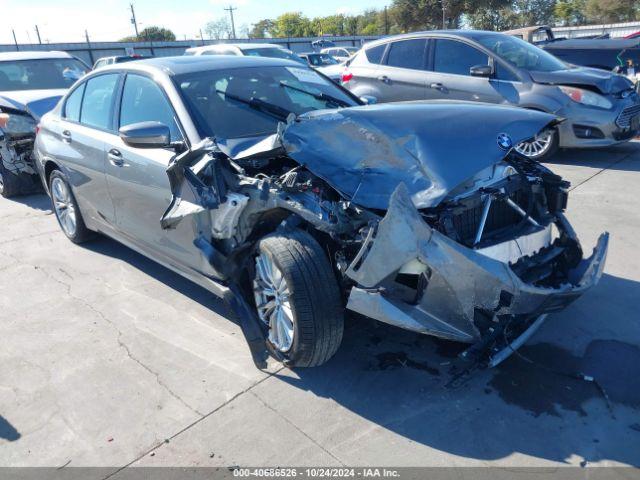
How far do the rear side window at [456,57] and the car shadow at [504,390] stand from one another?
5056mm

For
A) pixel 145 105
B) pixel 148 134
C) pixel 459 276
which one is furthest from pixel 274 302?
pixel 145 105

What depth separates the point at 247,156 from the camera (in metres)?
3.20

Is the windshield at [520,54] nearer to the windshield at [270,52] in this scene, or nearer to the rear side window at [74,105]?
the rear side window at [74,105]

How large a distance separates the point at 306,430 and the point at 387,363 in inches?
28.1

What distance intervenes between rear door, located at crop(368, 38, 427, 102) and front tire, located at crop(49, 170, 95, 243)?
5.05 metres

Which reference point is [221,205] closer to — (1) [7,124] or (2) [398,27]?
(1) [7,124]

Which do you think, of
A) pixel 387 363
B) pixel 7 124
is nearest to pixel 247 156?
pixel 387 363

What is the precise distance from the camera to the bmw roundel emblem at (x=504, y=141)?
296 centimetres

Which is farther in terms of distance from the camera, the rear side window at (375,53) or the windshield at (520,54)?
the rear side window at (375,53)

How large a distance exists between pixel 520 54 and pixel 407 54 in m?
1.70

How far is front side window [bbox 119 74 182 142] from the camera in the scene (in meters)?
3.66

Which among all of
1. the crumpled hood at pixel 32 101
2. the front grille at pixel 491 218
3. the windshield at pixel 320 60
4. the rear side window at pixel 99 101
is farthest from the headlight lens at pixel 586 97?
the windshield at pixel 320 60

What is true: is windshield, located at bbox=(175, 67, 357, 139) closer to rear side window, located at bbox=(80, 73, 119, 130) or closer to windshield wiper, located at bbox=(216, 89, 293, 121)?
windshield wiper, located at bbox=(216, 89, 293, 121)

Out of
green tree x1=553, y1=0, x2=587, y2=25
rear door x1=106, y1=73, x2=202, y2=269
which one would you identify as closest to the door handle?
rear door x1=106, y1=73, x2=202, y2=269
